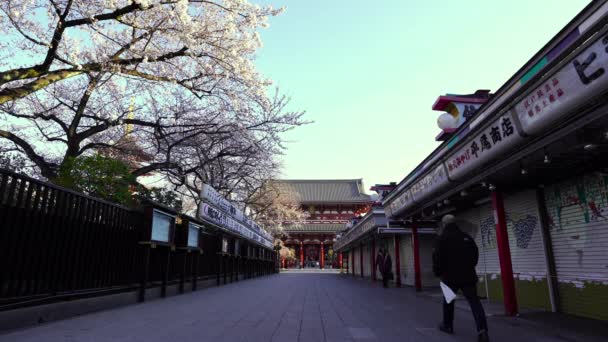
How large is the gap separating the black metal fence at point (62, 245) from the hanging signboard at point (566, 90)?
24.4ft

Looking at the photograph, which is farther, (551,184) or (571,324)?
(551,184)

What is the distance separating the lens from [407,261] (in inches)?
682

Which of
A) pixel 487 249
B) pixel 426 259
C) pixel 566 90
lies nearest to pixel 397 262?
pixel 426 259

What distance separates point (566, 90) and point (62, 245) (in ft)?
26.0

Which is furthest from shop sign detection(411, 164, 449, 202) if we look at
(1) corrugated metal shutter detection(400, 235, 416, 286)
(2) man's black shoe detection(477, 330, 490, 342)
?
(1) corrugated metal shutter detection(400, 235, 416, 286)

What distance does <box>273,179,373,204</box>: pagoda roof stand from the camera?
54.6 meters

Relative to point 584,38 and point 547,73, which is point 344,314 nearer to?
point 547,73

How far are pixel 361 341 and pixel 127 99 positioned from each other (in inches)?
539

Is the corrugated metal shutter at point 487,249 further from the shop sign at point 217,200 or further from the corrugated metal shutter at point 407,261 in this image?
the shop sign at point 217,200

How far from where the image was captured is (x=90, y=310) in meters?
6.80

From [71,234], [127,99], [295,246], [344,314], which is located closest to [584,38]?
[344,314]

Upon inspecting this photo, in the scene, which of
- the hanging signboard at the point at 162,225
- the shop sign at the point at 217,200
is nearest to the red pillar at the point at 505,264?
the hanging signboard at the point at 162,225

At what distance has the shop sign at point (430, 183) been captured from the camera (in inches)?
335

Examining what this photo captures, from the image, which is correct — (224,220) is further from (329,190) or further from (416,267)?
(329,190)
